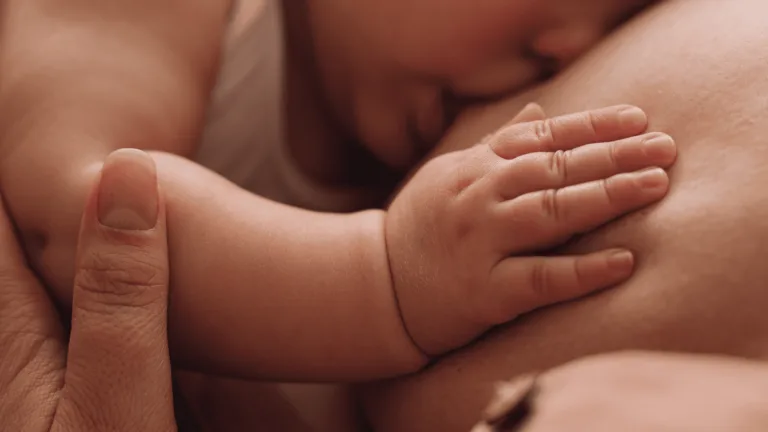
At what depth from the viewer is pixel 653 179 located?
495mm

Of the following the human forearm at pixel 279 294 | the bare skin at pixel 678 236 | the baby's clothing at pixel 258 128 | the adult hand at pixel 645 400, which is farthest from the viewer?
the baby's clothing at pixel 258 128

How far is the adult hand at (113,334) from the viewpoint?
20.8 inches

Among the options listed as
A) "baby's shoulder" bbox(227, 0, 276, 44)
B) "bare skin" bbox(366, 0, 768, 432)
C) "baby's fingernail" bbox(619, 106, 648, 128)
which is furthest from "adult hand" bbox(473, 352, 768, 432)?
"baby's shoulder" bbox(227, 0, 276, 44)

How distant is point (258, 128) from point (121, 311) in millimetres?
403

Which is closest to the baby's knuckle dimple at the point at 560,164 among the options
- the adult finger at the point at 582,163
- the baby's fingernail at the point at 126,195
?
the adult finger at the point at 582,163

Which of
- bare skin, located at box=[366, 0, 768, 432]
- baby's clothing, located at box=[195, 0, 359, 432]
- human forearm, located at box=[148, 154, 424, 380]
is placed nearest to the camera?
bare skin, located at box=[366, 0, 768, 432]

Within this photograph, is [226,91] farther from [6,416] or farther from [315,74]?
[6,416]

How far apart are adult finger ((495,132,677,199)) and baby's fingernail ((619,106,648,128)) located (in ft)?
0.04

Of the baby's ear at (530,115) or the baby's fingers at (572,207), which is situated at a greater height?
the baby's ear at (530,115)

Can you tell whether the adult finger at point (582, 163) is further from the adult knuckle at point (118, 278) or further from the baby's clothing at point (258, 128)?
the baby's clothing at point (258, 128)

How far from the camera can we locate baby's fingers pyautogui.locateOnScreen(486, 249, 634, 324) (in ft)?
1.60

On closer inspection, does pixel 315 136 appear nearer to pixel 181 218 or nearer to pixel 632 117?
pixel 181 218

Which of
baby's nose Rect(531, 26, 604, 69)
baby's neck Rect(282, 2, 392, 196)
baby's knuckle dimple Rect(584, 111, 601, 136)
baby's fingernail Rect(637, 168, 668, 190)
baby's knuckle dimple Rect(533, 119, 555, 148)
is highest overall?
baby's nose Rect(531, 26, 604, 69)

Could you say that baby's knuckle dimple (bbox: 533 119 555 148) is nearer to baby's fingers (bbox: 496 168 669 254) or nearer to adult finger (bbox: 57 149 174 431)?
baby's fingers (bbox: 496 168 669 254)
